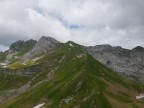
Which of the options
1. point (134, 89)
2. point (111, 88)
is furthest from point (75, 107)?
point (134, 89)

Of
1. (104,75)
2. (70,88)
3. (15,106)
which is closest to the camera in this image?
(70,88)

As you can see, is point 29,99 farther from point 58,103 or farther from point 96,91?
point 96,91

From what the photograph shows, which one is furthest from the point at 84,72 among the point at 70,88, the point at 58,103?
the point at 58,103

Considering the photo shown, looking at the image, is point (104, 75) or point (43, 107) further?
point (104, 75)

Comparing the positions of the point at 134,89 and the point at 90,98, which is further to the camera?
the point at 134,89

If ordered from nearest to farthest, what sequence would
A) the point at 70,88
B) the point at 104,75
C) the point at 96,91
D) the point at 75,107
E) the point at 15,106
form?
the point at 75,107, the point at 96,91, the point at 70,88, the point at 15,106, the point at 104,75

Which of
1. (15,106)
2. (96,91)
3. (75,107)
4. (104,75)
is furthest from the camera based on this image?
(104,75)

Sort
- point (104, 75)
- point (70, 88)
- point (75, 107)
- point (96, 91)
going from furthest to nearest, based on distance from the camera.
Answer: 1. point (104, 75)
2. point (70, 88)
3. point (96, 91)
4. point (75, 107)

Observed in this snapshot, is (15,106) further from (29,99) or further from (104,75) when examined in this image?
(104,75)

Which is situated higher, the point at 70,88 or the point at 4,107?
the point at 70,88
